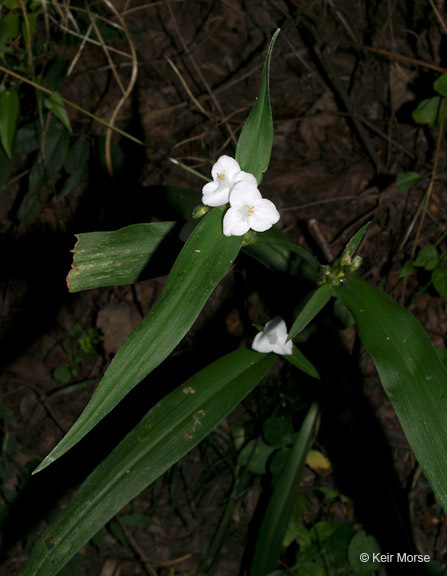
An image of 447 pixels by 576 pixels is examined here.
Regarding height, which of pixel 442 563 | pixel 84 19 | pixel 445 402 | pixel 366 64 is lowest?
pixel 442 563

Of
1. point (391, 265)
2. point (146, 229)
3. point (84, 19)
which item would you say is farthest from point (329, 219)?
point (84, 19)

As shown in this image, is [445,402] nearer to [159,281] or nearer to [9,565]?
[159,281]

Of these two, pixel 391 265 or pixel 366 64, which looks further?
pixel 366 64

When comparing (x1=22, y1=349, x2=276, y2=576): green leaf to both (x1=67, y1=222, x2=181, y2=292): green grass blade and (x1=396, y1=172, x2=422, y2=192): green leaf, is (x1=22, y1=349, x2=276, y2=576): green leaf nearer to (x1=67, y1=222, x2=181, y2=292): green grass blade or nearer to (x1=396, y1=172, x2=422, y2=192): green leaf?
(x1=67, y1=222, x2=181, y2=292): green grass blade

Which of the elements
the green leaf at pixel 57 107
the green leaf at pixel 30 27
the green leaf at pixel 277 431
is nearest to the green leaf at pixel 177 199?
the green leaf at pixel 57 107

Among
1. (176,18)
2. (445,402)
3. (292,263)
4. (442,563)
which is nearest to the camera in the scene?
(445,402)

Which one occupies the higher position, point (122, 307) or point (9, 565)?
point (122, 307)
